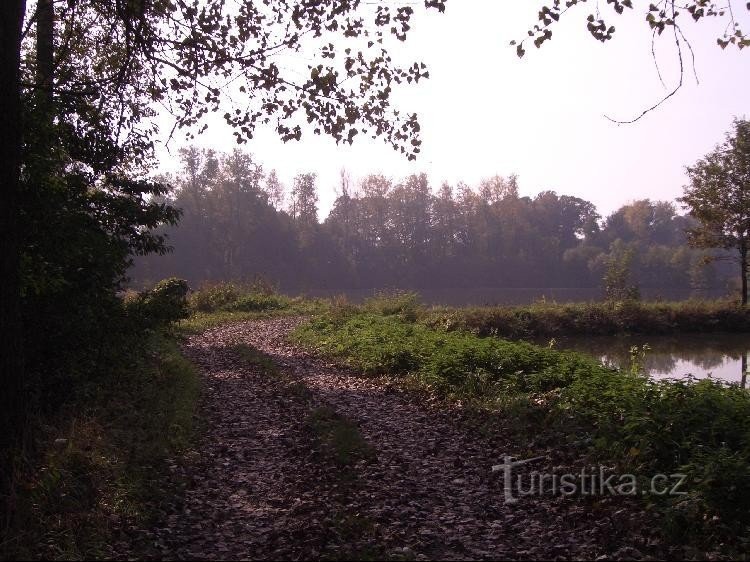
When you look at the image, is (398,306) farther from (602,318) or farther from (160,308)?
(160,308)

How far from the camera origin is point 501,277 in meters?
84.5

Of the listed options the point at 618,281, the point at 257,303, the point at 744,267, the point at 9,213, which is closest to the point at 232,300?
the point at 257,303

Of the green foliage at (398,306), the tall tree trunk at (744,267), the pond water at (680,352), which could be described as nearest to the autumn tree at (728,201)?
the tall tree trunk at (744,267)

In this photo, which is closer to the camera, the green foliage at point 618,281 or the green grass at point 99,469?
the green grass at point 99,469

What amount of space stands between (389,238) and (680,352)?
64.3 meters

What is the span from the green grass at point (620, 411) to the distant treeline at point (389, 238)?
62.4 m

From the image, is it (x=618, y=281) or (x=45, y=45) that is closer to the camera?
(x=45, y=45)

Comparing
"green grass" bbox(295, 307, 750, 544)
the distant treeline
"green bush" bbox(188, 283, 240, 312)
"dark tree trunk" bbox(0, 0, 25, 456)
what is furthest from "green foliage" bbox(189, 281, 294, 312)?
the distant treeline

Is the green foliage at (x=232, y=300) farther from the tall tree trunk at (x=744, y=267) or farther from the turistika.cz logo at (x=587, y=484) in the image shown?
the turistika.cz logo at (x=587, y=484)

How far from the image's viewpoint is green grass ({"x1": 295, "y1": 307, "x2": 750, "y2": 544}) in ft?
16.4

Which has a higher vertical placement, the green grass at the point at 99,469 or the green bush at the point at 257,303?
the green bush at the point at 257,303

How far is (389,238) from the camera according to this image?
85438mm

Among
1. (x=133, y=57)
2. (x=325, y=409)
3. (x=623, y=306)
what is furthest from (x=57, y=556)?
(x=623, y=306)

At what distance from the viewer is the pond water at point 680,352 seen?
59.3 feet
